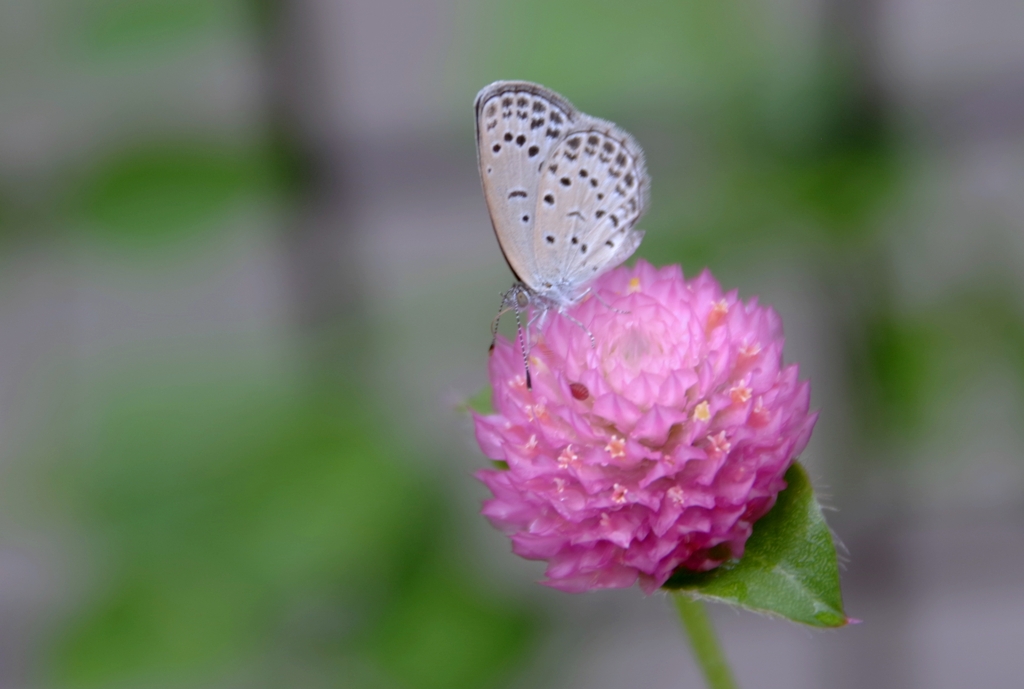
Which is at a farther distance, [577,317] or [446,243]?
[446,243]

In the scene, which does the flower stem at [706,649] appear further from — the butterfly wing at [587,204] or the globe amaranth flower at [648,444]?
the butterfly wing at [587,204]

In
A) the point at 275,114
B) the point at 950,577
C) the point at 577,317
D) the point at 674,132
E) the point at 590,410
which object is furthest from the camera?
the point at 950,577

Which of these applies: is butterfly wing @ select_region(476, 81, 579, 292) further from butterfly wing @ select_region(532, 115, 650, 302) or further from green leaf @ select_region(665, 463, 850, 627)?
green leaf @ select_region(665, 463, 850, 627)

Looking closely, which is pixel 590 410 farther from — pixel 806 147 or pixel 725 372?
pixel 806 147

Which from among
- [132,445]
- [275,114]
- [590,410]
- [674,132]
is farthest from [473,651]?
[275,114]

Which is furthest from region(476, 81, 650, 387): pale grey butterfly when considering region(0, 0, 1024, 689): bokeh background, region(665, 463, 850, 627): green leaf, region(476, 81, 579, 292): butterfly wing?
region(0, 0, 1024, 689): bokeh background

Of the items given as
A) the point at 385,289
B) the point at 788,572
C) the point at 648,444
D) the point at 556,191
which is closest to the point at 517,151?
the point at 556,191

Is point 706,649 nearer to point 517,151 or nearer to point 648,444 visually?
point 648,444

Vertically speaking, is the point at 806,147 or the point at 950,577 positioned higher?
the point at 806,147
